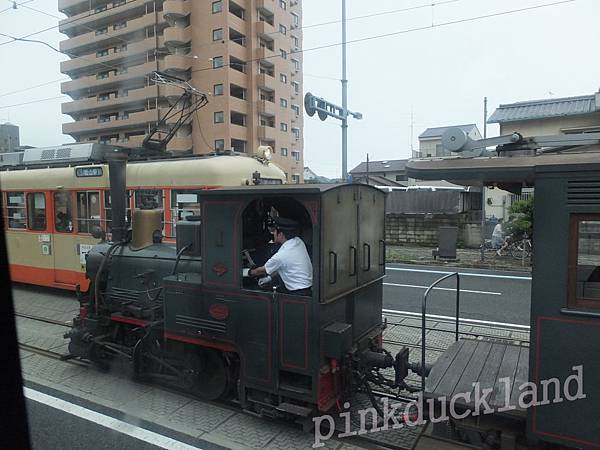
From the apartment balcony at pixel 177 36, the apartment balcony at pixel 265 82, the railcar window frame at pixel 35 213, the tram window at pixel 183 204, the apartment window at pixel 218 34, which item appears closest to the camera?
the tram window at pixel 183 204

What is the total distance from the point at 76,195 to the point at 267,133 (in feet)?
109

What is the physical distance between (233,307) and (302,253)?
911mm

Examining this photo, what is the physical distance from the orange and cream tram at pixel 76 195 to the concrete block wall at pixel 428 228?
1181 cm

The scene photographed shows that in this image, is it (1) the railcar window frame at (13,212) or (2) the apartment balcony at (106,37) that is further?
(2) the apartment balcony at (106,37)

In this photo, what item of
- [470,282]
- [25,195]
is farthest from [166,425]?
[470,282]

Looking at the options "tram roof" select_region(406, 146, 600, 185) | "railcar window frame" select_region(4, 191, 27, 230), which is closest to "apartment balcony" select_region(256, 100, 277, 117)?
"railcar window frame" select_region(4, 191, 27, 230)

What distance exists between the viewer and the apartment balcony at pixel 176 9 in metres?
24.5

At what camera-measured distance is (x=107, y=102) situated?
38.3 meters

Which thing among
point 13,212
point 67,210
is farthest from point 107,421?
point 13,212

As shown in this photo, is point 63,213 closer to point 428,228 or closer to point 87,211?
point 87,211

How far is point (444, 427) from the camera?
376 cm

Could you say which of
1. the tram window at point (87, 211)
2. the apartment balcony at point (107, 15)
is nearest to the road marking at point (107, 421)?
the tram window at point (87, 211)

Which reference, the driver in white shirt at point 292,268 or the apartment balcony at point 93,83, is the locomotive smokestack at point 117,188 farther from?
the apartment balcony at point 93,83

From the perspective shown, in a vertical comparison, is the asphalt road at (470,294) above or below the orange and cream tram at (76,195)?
below
